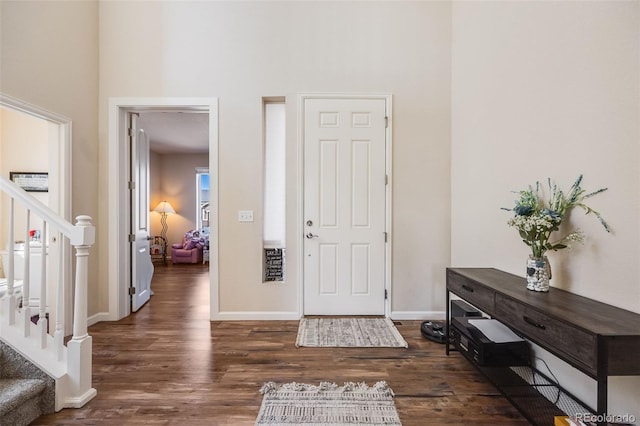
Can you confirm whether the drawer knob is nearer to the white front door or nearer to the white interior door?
the white front door

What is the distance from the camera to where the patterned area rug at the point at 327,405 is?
5.16 feet

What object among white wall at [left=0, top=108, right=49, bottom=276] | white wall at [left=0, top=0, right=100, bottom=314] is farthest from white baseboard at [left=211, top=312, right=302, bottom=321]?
white wall at [left=0, top=108, right=49, bottom=276]

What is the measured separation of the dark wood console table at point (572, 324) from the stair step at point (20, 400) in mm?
2657

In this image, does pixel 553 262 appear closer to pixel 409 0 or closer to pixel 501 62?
pixel 501 62

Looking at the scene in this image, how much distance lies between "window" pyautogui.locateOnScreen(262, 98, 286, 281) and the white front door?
29 centimetres

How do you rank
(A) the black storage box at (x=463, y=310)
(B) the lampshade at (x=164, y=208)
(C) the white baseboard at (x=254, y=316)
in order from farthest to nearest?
(B) the lampshade at (x=164, y=208) → (C) the white baseboard at (x=254, y=316) → (A) the black storage box at (x=463, y=310)

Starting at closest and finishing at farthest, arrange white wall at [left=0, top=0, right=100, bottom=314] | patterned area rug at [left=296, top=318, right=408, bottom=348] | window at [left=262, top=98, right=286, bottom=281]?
1. white wall at [left=0, top=0, right=100, bottom=314]
2. patterned area rug at [left=296, top=318, right=408, bottom=348]
3. window at [left=262, top=98, right=286, bottom=281]

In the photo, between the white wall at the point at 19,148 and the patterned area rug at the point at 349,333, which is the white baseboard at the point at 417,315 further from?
the white wall at the point at 19,148

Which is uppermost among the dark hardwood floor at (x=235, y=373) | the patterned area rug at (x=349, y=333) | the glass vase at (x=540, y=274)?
the glass vase at (x=540, y=274)

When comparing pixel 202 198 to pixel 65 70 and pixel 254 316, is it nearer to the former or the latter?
pixel 65 70

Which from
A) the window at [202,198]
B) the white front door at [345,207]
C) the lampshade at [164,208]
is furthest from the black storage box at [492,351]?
the lampshade at [164,208]

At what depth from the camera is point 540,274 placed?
5.42 ft

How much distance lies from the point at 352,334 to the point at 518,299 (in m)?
1.52

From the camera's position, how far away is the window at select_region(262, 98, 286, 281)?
3.13 m
